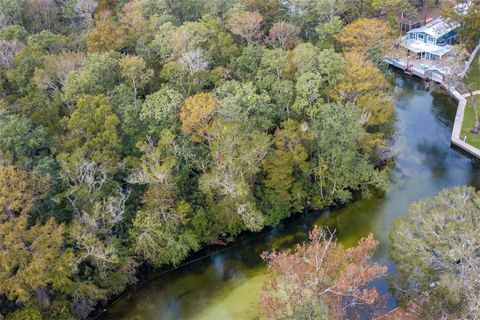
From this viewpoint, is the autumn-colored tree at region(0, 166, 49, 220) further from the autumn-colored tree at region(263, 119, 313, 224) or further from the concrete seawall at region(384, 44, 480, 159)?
the concrete seawall at region(384, 44, 480, 159)

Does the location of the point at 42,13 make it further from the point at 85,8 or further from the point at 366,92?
Result: the point at 366,92

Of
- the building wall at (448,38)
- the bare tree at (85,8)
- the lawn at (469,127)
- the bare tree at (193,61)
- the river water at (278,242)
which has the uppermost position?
the bare tree at (85,8)

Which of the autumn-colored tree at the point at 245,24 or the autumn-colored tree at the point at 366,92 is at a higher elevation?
the autumn-colored tree at the point at 245,24

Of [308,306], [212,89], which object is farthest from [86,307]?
[212,89]

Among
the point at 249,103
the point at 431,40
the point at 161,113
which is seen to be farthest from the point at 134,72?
the point at 431,40

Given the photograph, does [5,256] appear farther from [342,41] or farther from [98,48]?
[342,41]

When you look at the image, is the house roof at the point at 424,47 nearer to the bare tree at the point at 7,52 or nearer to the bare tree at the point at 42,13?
the bare tree at the point at 42,13

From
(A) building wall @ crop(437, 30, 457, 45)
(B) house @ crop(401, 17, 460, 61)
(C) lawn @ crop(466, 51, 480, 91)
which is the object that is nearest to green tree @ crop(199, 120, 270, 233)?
(C) lawn @ crop(466, 51, 480, 91)

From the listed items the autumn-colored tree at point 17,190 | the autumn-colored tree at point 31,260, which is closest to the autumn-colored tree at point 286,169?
the autumn-colored tree at point 31,260
